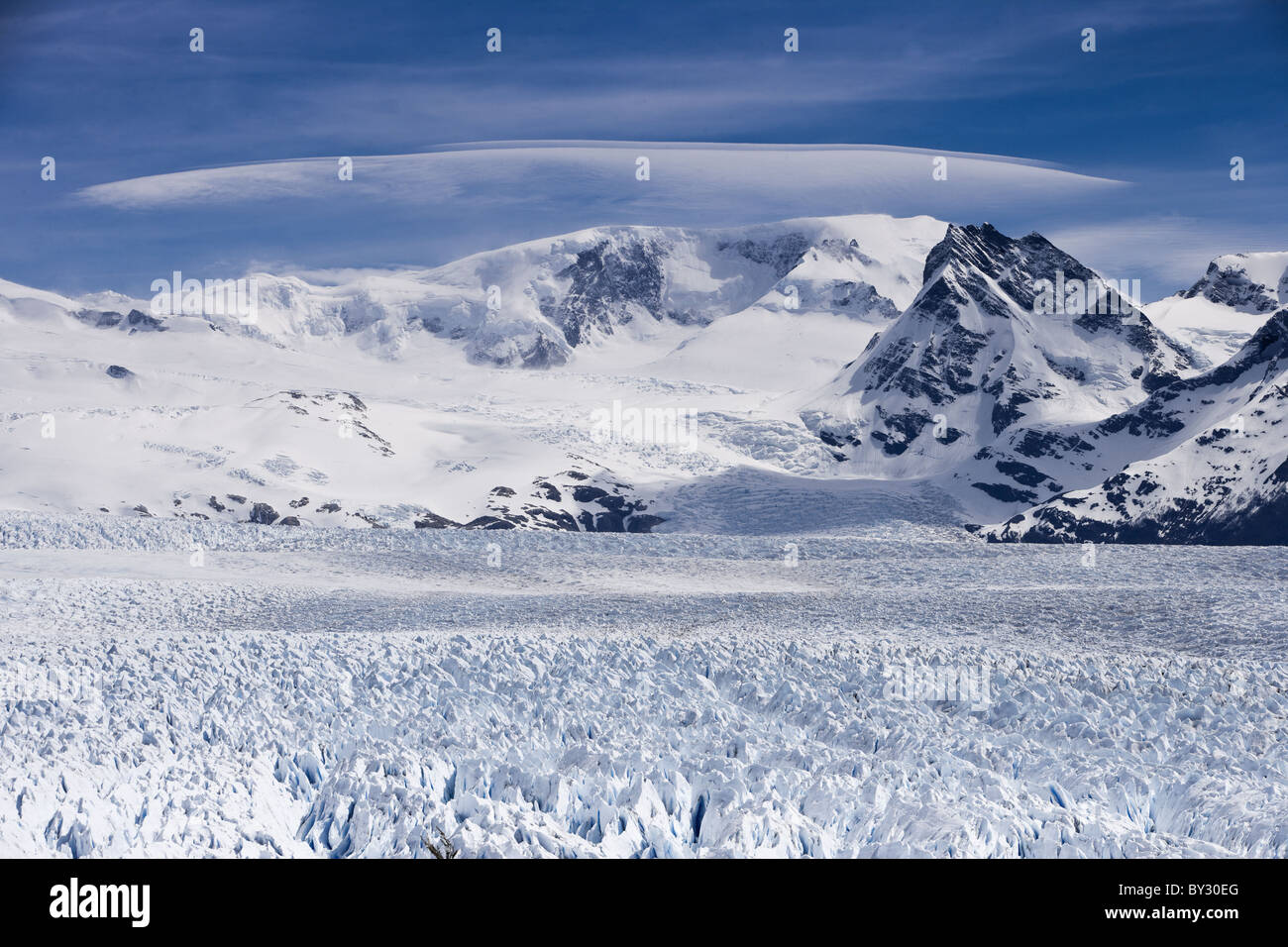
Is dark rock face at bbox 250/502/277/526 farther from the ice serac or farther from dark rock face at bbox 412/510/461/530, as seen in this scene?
the ice serac

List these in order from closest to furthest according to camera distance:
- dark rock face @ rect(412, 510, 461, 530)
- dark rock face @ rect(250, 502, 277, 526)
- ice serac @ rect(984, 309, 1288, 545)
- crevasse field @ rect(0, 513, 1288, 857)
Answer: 1. crevasse field @ rect(0, 513, 1288, 857)
2. dark rock face @ rect(250, 502, 277, 526)
3. ice serac @ rect(984, 309, 1288, 545)
4. dark rock face @ rect(412, 510, 461, 530)

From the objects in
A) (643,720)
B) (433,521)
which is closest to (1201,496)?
(433,521)

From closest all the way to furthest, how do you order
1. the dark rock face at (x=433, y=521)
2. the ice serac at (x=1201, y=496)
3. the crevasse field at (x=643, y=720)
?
the crevasse field at (x=643, y=720), the ice serac at (x=1201, y=496), the dark rock face at (x=433, y=521)

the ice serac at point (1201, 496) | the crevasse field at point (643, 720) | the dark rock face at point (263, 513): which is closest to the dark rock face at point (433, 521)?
the dark rock face at point (263, 513)

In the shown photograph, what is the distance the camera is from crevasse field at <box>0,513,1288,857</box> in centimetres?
1416

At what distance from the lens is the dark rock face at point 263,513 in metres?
147

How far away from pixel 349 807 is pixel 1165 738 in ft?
35.8

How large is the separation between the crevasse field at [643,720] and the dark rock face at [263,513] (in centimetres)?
11241

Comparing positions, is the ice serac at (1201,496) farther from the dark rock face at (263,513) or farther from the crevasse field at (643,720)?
the crevasse field at (643,720)

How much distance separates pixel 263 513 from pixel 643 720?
13584 cm

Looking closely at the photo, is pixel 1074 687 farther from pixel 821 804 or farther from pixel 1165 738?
pixel 821 804

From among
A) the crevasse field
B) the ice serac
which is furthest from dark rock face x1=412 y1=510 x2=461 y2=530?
the crevasse field

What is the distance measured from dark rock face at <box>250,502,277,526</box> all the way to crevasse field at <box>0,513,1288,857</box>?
11241cm
